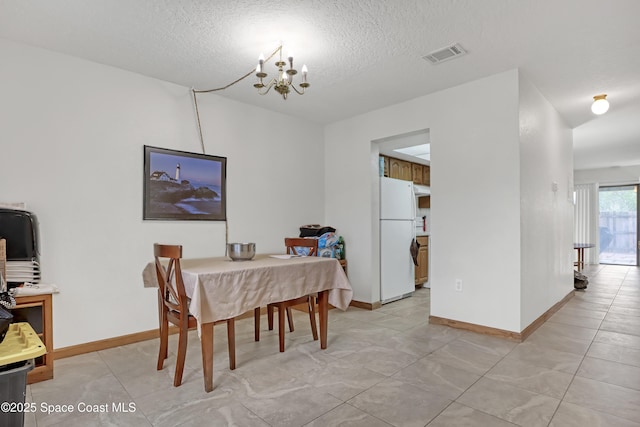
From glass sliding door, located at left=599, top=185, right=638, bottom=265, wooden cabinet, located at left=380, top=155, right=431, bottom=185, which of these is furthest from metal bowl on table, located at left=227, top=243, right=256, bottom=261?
glass sliding door, located at left=599, top=185, right=638, bottom=265

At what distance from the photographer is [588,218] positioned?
8.82 metres

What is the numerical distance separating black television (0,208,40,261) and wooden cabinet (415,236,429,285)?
15.2 feet

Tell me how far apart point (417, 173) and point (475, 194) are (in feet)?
8.43

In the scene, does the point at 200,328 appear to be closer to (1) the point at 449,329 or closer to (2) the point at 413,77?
(1) the point at 449,329

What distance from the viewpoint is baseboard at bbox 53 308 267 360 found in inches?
107

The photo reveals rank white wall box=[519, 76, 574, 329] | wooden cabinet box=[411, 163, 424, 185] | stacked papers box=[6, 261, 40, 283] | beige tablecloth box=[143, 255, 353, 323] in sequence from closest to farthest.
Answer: beige tablecloth box=[143, 255, 353, 323] → stacked papers box=[6, 261, 40, 283] → white wall box=[519, 76, 574, 329] → wooden cabinet box=[411, 163, 424, 185]

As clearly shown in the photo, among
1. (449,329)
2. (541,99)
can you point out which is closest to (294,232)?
(449,329)

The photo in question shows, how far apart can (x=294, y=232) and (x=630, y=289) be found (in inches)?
214

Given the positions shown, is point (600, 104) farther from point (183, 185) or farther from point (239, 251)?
point (183, 185)

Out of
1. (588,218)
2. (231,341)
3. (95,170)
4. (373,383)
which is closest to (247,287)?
(231,341)

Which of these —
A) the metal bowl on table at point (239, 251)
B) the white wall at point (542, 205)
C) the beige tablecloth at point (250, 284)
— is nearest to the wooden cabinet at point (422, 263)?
the white wall at point (542, 205)

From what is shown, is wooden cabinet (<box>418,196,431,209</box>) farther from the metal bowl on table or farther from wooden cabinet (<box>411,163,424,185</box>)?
the metal bowl on table

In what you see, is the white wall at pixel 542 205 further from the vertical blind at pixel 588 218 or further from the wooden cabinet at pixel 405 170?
the vertical blind at pixel 588 218

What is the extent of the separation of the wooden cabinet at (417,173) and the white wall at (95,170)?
10.4 feet
